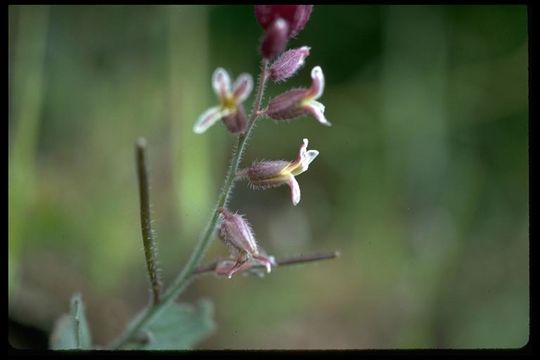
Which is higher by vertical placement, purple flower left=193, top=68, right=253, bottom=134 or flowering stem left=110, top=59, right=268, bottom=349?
purple flower left=193, top=68, right=253, bottom=134

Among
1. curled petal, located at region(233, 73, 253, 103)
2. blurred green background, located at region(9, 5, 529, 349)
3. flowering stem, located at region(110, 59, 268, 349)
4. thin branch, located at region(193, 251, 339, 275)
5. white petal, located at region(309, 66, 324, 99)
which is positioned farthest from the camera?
blurred green background, located at region(9, 5, 529, 349)

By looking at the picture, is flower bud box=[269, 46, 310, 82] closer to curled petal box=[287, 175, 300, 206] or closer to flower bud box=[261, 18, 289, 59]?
flower bud box=[261, 18, 289, 59]

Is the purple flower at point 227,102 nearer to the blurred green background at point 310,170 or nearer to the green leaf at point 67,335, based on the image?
the green leaf at point 67,335

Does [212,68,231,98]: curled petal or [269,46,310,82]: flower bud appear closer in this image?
[212,68,231,98]: curled petal

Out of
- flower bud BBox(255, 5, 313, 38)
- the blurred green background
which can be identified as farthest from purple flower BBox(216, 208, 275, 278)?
the blurred green background

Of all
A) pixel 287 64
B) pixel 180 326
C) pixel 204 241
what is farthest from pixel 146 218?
pixel 180 326
